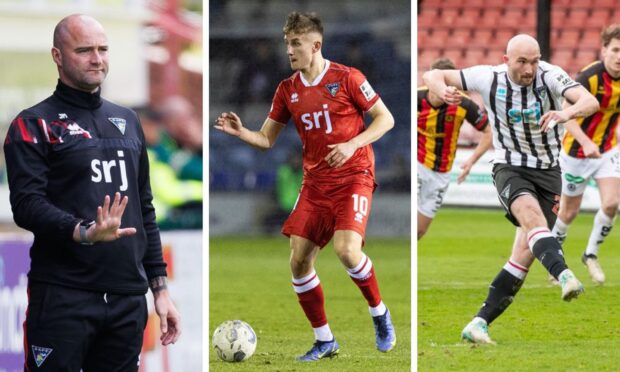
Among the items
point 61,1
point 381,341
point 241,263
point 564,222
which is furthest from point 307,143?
point 241,263

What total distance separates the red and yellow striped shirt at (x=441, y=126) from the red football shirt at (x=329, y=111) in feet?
6.70

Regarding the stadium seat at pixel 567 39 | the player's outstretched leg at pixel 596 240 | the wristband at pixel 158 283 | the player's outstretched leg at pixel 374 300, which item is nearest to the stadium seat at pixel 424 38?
the stadium seat at pixel 567 39

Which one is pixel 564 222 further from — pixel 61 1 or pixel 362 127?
pixel 61 1

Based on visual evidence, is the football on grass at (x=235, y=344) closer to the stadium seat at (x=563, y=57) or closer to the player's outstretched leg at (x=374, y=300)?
the player's outstretched leg at (x=374, y=300)

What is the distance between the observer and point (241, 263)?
30.2 ft

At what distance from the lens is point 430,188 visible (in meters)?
7.57

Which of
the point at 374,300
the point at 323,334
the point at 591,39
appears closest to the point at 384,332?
the point at 374,300

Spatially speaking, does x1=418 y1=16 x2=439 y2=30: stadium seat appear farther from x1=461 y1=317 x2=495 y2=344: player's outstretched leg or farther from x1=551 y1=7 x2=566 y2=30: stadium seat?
x1=461 y1=317 x2=495 y2=344: player's outstretched leg

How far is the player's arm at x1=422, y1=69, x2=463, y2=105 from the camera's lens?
16.6 ft

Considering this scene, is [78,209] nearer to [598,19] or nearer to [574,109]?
[574,109]

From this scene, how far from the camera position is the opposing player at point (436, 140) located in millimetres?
7203

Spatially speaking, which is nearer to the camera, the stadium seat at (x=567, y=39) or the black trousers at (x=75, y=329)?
the black trousers at (x=75, y=329)

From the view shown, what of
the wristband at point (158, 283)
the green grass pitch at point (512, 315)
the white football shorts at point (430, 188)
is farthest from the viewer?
the white football shorts at point (430, 188)

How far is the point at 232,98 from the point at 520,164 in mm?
2662
